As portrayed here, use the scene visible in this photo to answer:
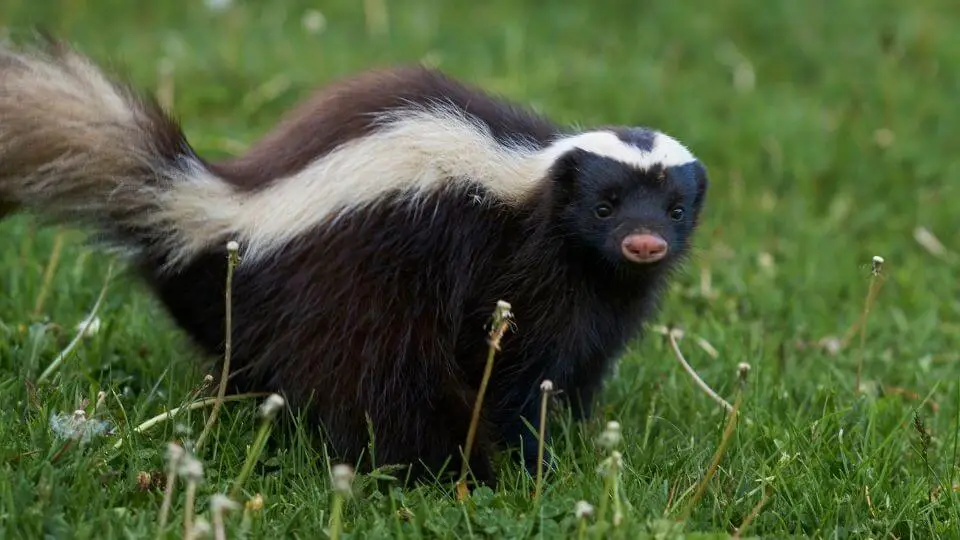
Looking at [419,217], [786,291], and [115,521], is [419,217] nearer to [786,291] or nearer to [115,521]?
[115,521]

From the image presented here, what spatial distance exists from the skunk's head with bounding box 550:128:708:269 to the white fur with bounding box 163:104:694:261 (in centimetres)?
1

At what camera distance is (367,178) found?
516cm

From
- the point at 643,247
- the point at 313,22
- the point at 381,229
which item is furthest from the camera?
the point at 313,22

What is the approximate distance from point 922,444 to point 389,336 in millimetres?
2114

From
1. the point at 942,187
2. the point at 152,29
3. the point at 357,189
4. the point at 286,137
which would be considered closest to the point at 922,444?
the point at 357,189

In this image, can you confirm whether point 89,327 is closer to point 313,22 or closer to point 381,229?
point 381,229

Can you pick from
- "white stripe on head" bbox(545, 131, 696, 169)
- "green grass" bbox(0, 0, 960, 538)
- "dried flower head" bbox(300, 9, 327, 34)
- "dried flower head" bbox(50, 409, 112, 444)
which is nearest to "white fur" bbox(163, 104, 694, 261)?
"white stripe on head" bbox(545, 131, 696, 169)

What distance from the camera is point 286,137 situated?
18.0 ft

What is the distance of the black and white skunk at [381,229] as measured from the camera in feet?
17.0

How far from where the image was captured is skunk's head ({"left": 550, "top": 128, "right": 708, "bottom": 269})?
529cm

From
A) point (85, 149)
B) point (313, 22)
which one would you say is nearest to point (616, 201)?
point (85, 149)

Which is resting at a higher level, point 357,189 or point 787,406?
point 357,189

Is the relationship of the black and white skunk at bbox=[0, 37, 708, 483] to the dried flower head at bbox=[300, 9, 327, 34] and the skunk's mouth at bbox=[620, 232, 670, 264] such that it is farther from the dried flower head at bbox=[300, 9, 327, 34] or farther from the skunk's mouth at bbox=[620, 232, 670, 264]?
the dried flower head at bbox=[300, 9, 327, 34]

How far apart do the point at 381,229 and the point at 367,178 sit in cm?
21
